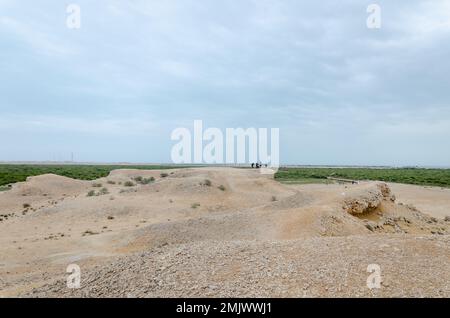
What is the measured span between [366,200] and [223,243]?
10.2 metres

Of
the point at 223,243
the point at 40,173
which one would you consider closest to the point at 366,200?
the point at 223,243

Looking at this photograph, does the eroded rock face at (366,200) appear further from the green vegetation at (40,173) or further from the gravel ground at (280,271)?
the green vegetation at (40,173)

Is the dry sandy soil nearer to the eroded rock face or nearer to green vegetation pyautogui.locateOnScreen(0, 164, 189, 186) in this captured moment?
the eroded rock face

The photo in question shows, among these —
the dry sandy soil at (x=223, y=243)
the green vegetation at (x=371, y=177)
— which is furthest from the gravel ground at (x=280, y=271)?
the green vegetation at (x=371, y=177)

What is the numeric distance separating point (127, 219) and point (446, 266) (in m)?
17.3

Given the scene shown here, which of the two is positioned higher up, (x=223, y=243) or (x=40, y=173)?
(x=223, y=243)

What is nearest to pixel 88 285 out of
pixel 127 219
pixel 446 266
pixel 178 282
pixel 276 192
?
pixel 178 282

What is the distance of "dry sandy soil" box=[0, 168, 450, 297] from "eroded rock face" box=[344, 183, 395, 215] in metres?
0.06

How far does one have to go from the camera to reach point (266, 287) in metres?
6.19

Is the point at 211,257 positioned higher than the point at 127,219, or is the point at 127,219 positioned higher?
the point at 211,257

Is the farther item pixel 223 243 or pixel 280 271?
pixel 223 243

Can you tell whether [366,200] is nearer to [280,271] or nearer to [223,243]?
[223,243]

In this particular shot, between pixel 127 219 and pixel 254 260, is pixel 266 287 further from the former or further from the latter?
pixel 127 219

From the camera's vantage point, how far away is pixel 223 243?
9078 millimetres
